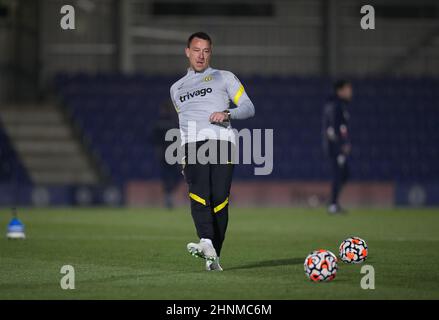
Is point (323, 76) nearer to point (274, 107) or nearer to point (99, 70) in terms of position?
point (274, 107)

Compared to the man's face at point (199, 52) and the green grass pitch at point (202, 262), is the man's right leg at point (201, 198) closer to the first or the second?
the green grass pitch at point (202, 262)

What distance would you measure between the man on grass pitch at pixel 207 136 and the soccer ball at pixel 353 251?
1.58 m

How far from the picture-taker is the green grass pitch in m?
8.91

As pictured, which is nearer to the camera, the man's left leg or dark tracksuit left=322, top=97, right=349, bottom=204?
the man's left leg

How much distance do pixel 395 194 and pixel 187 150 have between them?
18.6 meters

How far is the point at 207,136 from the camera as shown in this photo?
10.4 m

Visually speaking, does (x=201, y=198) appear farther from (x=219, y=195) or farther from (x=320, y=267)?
(x=320, y=267)

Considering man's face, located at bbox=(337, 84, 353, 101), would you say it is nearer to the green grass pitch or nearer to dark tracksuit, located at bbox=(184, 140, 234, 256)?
the green grass pitch

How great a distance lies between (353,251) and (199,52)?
9.13ft

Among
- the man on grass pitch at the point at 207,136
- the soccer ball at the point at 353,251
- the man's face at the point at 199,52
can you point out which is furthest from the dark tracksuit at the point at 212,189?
the soccer ball at the point at 353,251

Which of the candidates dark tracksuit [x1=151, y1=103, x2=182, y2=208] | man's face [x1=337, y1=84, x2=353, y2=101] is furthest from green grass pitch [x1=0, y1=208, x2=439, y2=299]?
dark tracksuit [x1=151, y1=103, x2=182, y2=208]

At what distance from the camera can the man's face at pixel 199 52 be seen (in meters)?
10.3

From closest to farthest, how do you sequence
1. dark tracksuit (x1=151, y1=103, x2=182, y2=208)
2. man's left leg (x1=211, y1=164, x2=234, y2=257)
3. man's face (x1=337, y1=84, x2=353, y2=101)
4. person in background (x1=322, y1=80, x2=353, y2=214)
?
man's left leg (x1=211, y1=164, x2=234, y2=257) → man's face (x1=337, y1=84, x2=353, y2=101) → person in background (x1=322, y1=80, x2=353, y2=214) → dark tracksuit (x1=151, y1=103, x2=182, y2=208)

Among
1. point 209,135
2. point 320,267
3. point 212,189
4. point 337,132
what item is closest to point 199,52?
point 209,135
